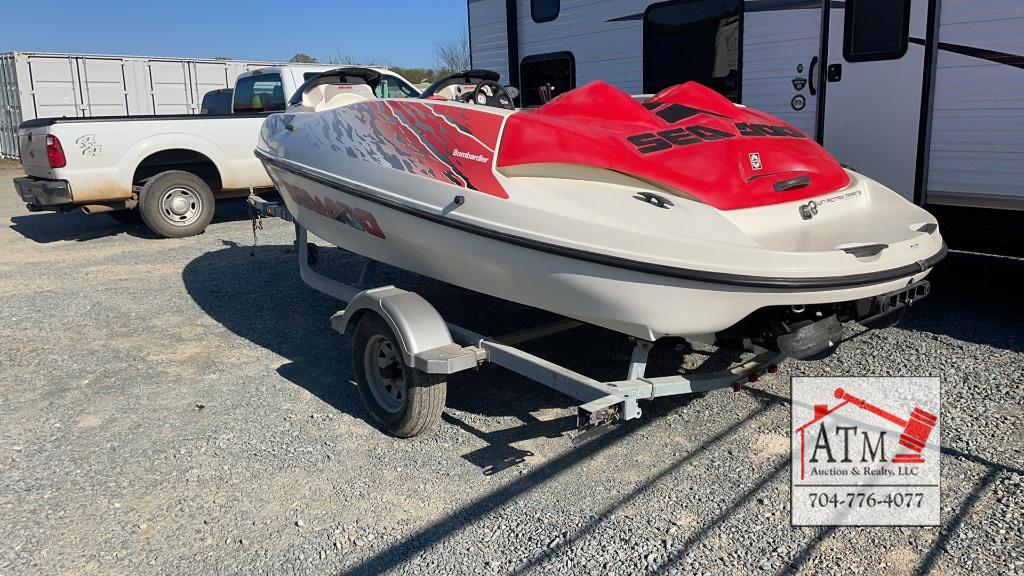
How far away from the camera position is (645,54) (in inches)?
260

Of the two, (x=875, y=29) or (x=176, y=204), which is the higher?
(x=875, y=29)

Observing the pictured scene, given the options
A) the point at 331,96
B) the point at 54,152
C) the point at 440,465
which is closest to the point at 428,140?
the point at 440,465

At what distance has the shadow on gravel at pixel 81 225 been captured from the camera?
378 inches

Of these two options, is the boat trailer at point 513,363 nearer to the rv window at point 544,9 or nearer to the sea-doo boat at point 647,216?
the sea-doo boat at point 647,216

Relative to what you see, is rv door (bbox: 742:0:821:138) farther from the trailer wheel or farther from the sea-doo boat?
the trailer wheel

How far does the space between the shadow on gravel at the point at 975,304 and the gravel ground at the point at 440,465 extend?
3cm

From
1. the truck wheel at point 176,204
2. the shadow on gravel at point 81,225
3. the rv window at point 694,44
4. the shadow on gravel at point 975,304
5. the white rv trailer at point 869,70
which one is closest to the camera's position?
the white rv trailer at point 869,70

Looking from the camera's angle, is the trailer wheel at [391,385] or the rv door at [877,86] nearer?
the trailer wheel at [391,385]

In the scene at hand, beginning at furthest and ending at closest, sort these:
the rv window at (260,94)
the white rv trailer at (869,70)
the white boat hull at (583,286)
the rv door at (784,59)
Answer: the rv window at (260,94) < the rv door at (784,59) < the white rv trailer at (869,70) < the white boat hull at (583,286)

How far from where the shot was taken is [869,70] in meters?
5.15

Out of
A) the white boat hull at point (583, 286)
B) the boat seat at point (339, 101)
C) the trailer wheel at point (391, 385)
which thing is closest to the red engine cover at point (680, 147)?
the white boat hull at point (583, 286)

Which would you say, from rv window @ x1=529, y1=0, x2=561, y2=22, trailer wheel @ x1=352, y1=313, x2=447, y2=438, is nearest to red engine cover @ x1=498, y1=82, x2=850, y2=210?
trailer wheel @ x1=352, y1=313, x2=447, y2=438

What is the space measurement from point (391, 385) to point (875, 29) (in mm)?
3820

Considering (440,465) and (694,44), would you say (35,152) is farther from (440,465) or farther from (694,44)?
(440,465)
